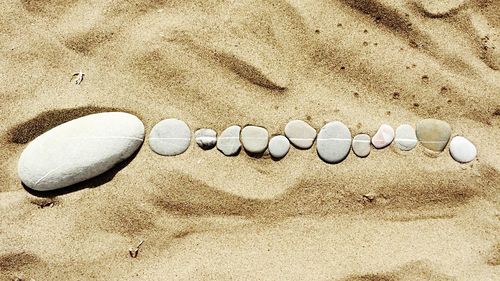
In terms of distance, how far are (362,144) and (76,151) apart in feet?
4.37

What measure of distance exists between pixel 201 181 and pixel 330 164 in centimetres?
61

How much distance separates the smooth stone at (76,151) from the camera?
2.56 metres

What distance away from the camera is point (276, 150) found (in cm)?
261

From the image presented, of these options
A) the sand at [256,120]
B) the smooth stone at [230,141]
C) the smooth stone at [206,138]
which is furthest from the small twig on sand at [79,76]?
the smooth stone at [230,141]

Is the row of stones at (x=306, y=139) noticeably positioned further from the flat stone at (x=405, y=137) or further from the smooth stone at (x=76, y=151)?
the smooth stone at (x=76, y=151)

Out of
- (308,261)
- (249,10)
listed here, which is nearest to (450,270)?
(308,261)

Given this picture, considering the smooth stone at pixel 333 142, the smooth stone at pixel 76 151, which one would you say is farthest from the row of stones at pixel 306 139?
the smooth stone at pixel 76 151

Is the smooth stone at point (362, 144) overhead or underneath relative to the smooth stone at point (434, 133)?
underneath

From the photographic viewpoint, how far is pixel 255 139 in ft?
8.56

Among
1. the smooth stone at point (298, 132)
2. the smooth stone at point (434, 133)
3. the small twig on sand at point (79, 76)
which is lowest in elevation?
the small twig on sand at point (79, 76)

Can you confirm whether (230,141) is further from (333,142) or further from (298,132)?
(333,142)

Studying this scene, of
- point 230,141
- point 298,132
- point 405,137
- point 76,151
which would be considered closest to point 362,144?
point 405,137

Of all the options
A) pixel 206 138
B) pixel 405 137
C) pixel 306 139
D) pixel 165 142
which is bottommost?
pixel 165 142

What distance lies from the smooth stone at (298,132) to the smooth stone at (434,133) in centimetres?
53
